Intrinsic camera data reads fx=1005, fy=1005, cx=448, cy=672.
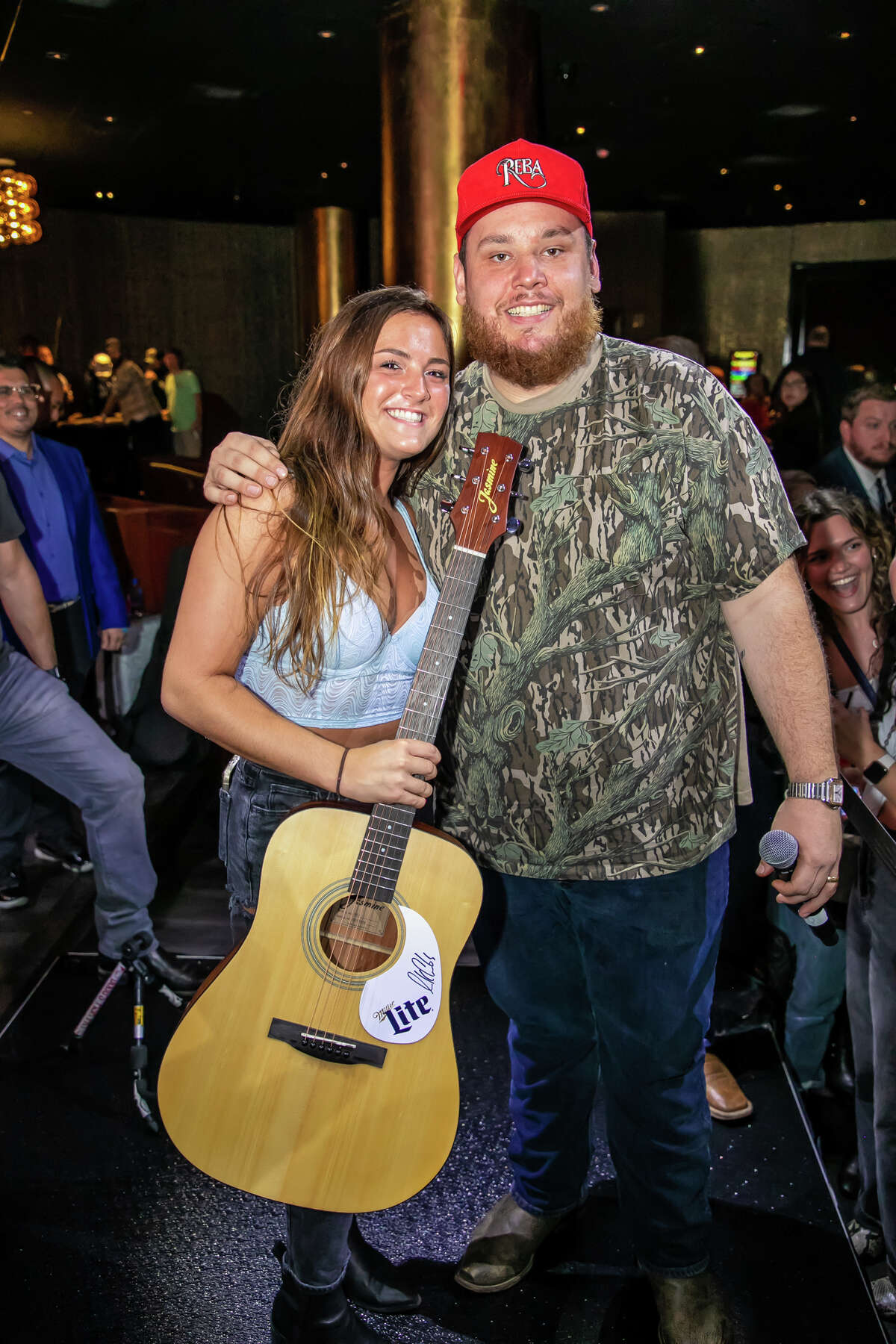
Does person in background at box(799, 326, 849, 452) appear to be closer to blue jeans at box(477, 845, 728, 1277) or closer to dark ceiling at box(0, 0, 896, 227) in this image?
dark ceiling at box(0, 0, 896, 227)

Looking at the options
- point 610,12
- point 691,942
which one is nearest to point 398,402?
point 691,942

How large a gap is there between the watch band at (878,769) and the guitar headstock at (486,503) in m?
1.01

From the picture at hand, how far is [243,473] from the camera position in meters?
1.72

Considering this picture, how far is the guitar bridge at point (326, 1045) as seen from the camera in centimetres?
161

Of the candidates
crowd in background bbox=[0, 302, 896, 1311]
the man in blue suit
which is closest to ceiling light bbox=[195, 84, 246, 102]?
crowd in background bbox=[0, 302, 896, 1311]

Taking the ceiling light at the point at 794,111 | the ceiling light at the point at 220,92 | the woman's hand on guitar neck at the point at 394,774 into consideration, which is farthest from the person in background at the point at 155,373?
the woman's hand on guitar neck at the point at 394,774

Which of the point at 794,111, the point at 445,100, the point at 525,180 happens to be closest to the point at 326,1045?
the point at 525,180

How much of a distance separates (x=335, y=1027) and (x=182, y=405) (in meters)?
12.8

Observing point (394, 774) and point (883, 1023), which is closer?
point (394, 774)

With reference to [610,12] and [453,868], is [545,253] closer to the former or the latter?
[453,868]

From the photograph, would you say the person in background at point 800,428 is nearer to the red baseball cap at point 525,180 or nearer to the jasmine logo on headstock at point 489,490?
the red baseball cap at point 525,180

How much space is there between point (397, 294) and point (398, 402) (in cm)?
21

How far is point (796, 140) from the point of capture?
965 centimetres

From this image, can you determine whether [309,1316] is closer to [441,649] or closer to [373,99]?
[441,649]
